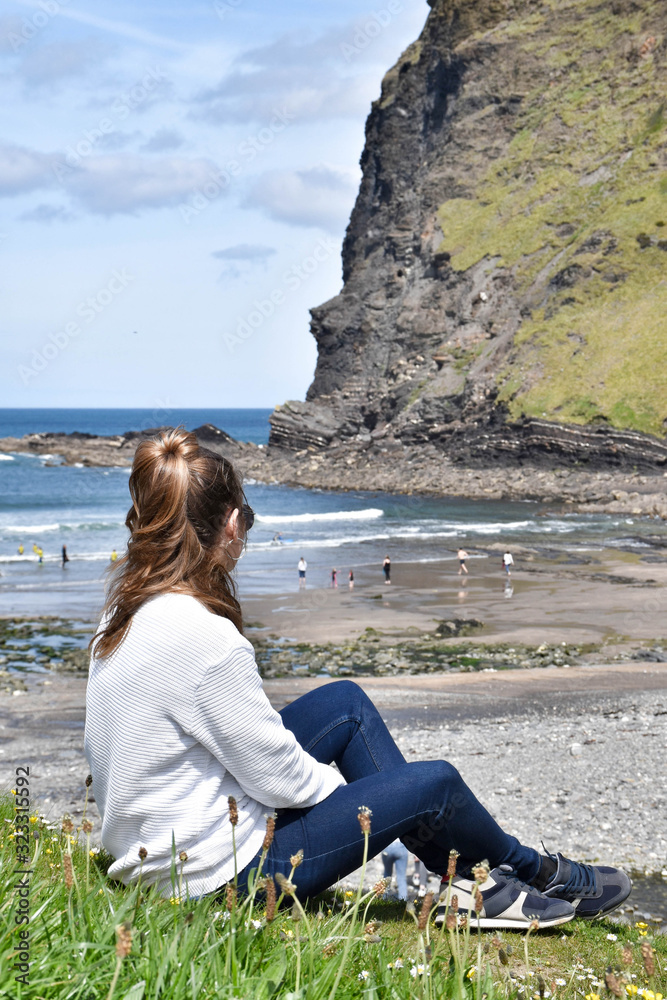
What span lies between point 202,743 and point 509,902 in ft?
5.23

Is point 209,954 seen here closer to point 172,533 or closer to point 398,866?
point 172,533

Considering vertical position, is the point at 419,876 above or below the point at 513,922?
below

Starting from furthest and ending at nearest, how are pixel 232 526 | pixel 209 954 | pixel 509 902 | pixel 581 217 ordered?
pixel 581 217, pixel 509 902, pixel 232 526, pixel 209 954

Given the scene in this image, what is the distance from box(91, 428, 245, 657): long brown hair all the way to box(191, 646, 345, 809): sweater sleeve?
0.94 ft

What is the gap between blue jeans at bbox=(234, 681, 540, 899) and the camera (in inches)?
120

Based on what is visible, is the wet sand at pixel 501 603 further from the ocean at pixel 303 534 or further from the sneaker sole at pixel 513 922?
the sneaker sole at pixel 513 922

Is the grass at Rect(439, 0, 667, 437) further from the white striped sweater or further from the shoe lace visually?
the white striped sweater

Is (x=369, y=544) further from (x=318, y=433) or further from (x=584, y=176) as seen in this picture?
(x=584, y=176)

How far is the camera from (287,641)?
1844 centimetres

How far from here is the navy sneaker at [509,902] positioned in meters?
3.39

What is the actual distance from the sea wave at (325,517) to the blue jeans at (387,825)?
44.0 m

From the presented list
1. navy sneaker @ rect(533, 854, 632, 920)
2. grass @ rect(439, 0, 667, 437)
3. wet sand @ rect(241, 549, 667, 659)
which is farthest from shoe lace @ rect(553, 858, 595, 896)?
grass @ rect(439, 0, 667, 437)

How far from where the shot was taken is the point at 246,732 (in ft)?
8.87

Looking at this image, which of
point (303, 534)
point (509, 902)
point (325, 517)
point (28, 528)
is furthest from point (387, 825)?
point (325, 517)
